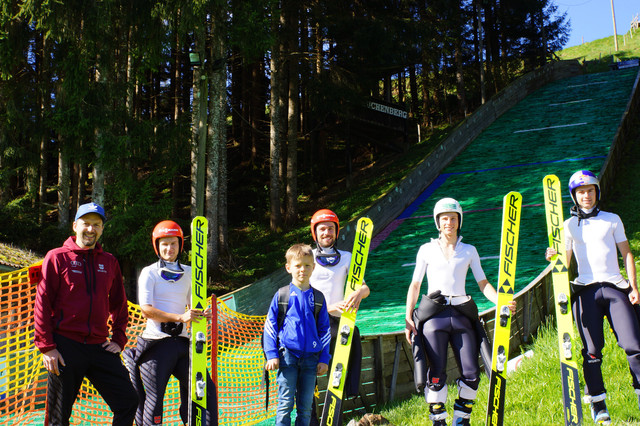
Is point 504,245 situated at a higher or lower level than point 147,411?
higher

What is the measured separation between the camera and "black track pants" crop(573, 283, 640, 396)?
461 centimetres

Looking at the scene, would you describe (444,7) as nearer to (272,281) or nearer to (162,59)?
(162,59)

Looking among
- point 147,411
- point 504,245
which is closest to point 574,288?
point 504,245

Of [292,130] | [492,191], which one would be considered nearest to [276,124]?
[292,130]

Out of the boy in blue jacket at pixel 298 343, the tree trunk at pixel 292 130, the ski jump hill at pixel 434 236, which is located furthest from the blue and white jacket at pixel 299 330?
the tree trunk at pixel 292 130

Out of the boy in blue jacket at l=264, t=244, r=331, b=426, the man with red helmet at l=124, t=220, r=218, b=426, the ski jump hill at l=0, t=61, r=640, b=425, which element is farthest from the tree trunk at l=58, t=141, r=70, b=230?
the boy in blue jacket at l=264, t=244, r=331, b=426

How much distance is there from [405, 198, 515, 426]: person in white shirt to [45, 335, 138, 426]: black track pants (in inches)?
86.9

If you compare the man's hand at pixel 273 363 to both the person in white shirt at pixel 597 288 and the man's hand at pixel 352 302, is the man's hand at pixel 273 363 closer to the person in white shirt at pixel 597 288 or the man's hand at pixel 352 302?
the man's hand at pixel 352 302

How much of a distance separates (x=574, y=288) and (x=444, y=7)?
25.4 m

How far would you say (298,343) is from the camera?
4332 millimetres

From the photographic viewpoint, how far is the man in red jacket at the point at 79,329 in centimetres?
404

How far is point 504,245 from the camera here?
4.88 m

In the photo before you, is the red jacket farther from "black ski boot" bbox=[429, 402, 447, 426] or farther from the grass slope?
the grass slope

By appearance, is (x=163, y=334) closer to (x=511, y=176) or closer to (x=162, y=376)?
(x=162, y=376)
